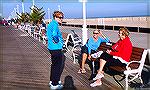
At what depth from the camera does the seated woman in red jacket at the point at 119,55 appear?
761cm

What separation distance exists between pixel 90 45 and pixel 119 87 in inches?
84.9

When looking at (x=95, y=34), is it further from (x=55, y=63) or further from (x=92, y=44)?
(x=55, y=63)

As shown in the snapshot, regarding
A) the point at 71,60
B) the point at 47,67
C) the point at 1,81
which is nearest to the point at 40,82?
the point at 1,81

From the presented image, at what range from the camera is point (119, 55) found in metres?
7.73

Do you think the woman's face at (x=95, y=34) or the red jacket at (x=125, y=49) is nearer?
the red jacket at (x=125, y=49)

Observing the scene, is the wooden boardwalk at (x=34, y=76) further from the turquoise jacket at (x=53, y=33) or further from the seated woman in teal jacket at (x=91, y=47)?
the turquoise jacket at (x=53, y=33)

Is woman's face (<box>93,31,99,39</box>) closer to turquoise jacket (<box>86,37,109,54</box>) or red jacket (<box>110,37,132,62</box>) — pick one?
turquoise jacket (<box>86,37,109,54</box>)

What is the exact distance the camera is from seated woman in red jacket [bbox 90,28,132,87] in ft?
25.0

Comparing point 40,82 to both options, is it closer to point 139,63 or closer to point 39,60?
point 139,63

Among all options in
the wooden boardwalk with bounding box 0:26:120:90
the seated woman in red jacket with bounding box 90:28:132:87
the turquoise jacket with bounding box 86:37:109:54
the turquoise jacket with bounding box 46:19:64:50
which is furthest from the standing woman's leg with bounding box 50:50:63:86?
the turquoise jacket with bounding box 86:37:109:54

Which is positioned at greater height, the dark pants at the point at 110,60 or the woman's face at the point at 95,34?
the woman's face at the point at 95,34

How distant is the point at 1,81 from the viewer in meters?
8.45

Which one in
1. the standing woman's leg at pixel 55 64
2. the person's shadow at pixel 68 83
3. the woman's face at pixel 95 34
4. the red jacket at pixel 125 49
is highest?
the woman's face at pixel 95 34

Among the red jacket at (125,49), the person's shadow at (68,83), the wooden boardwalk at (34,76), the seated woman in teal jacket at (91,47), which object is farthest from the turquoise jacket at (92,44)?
the red jacket at (125,49)
